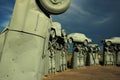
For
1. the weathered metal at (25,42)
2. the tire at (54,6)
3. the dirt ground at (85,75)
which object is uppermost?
the tire at (54,6)

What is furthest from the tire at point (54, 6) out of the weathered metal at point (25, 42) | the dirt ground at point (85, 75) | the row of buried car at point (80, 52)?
the row of buried car at point (80, 52)

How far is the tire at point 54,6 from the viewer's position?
4.07 metres

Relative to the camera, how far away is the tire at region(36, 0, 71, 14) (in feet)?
13.4

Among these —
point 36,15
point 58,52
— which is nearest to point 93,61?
point 58,52

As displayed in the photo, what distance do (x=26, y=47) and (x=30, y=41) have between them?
12 cm

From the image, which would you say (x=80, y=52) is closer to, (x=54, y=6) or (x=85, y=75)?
(x=85, y=75)

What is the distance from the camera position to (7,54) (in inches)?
155

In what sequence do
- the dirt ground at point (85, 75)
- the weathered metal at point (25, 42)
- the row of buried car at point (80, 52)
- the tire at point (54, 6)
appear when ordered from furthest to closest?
1. the row of buried car at point (80, 52)
2. the dirt ground at point (85, 75)
3. the tire at point (54, 6)
4. the weathered metal at point (25, 42)

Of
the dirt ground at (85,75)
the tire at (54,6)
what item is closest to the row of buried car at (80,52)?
the dirt ground at (85,75)

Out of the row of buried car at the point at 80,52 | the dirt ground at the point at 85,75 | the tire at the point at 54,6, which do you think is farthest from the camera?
the row of buried car at the point at 80,52

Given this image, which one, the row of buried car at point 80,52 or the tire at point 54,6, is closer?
the tire at point 54,6

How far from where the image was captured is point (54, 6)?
4098mm

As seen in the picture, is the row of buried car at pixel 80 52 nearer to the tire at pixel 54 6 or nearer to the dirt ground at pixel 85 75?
the dirt ground at pixel 85 75

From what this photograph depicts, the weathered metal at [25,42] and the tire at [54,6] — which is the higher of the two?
the tire at [54,6]
